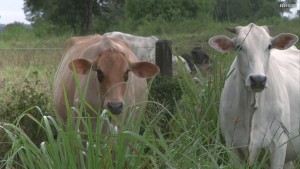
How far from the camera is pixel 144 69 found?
611 centimetres

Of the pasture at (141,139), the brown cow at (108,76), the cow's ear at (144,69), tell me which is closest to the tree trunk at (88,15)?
the pasture at (141,139)

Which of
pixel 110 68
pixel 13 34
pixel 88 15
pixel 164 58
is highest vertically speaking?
pixel 110 68

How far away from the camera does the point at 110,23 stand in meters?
46.4

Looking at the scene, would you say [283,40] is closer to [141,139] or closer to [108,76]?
[108,76]

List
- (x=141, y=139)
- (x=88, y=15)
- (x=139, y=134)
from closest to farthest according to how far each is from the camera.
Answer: (x=141, y=139), (x=139, y=134), (x=88, y=15)

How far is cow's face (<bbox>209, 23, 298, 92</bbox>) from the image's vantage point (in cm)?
551

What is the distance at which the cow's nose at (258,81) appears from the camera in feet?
17.7

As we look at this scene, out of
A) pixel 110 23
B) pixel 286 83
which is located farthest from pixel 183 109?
pixel 110 23

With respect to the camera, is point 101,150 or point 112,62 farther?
point 112,62

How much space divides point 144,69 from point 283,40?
124cm

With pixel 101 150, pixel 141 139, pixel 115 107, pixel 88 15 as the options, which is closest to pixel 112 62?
pixel 115 107

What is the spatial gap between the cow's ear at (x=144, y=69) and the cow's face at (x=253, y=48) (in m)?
0.56

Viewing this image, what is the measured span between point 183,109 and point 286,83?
102 centimetres

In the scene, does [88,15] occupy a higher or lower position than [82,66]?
lower
